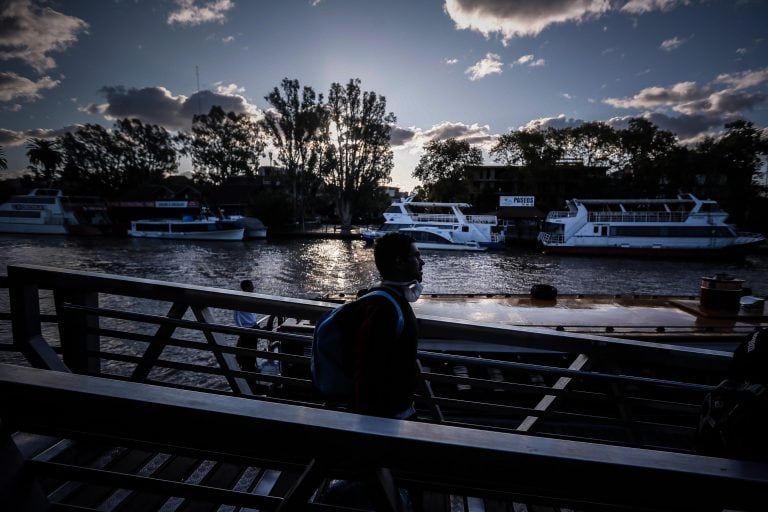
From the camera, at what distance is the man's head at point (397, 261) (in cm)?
194

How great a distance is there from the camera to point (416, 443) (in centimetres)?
89

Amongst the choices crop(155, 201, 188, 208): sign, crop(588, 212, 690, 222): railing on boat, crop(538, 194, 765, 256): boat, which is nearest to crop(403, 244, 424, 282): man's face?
crop(538, 194, 765, 256): boat

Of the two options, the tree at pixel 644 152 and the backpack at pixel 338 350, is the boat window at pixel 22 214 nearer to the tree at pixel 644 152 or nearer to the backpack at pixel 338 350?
the backpack at pixel 338 350

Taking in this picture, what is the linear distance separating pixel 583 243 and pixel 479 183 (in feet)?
119

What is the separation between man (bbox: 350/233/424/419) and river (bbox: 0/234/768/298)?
14630 millimetres

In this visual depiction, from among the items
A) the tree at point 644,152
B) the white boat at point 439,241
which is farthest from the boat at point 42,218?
the tree at point 644,152

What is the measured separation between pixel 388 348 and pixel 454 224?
33597 millimetres

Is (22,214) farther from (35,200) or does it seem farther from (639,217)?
(639,217)

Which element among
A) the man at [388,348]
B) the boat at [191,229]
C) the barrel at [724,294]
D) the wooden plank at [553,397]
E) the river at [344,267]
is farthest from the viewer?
the boat at [191,229]

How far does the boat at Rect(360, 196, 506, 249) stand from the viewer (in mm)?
33719

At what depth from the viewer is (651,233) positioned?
29.8 meters

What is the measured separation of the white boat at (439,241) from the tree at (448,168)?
23.4 metres

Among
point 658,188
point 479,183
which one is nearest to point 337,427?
point 658,188

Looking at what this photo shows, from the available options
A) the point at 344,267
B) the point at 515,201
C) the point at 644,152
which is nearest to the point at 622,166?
the point at 644,152
